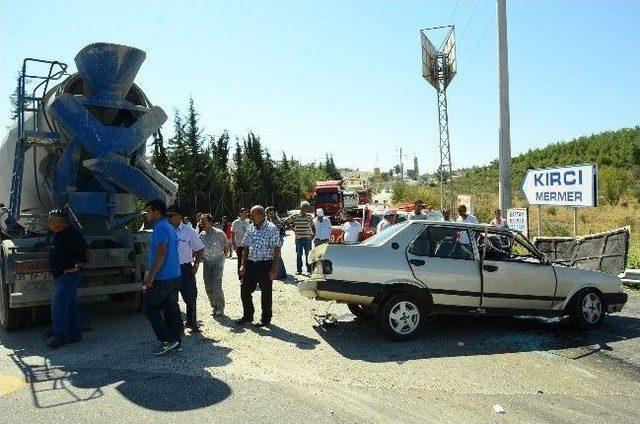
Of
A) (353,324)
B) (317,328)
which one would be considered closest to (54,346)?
(317,328)

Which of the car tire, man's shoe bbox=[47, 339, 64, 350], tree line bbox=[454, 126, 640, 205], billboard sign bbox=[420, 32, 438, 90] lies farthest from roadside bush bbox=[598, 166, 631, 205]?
man's shoe bbox=[47, 339, 64, 350]

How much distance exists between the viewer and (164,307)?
19.5 ft

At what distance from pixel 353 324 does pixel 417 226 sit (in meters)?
1.75

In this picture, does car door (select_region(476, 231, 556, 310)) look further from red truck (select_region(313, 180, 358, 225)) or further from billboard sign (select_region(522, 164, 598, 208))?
red truck (select_region(313, 180, 358, 225))

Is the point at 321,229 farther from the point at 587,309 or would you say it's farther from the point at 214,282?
the point at 587,309

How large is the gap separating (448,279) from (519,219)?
6710 millimetres

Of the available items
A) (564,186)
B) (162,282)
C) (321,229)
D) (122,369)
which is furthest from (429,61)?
(122,369)

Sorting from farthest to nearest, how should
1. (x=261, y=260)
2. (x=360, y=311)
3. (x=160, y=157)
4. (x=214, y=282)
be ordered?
(x=160, y=157)
(x=214, y=282)
(x=360, y=311)
(x=261, y=260)

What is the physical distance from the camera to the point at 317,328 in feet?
23.5

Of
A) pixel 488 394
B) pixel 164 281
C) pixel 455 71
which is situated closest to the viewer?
pixel 488 394

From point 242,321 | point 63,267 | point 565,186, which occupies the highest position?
point 565,186

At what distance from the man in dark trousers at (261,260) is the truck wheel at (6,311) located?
3080 mm

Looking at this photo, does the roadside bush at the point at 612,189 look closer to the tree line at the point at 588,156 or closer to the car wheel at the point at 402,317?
the tree line at the point at 588,156

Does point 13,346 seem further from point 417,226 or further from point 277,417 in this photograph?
point 417,226
